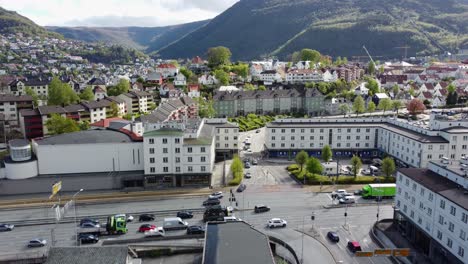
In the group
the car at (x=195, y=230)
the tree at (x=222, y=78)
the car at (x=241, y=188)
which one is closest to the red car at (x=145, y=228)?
the car at (x=195, y=230)

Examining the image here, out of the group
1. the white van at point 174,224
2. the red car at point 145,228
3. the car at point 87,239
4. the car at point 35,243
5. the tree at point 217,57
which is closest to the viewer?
the car at point 35,243

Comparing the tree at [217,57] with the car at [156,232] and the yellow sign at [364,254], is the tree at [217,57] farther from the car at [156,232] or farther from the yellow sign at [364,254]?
the yellow sign at [364,254]

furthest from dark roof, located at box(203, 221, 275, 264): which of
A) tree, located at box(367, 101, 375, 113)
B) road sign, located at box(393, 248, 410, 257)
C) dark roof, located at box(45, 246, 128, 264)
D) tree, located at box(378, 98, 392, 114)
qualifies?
tree, located at box(378, 98, 392, 114)

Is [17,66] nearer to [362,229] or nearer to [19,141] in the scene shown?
[19,141]

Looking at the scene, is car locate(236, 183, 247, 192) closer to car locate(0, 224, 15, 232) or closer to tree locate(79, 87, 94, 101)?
car locate(0, 224, 15, 232)

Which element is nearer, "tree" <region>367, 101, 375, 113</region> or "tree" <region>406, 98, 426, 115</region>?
"tree" <region>406, 98, 426, 115</region>

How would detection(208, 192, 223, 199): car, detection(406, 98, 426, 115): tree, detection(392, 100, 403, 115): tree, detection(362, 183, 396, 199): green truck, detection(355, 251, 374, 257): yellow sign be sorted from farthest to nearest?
detection(392, 100, 403, 115): tree
detection(406, 98, 426, 115): tree
detection(208, 192, 223, 199): car
detection(362, 183, 396, 199): green truck
detection(355, 251, 374, 257): yellow sign
